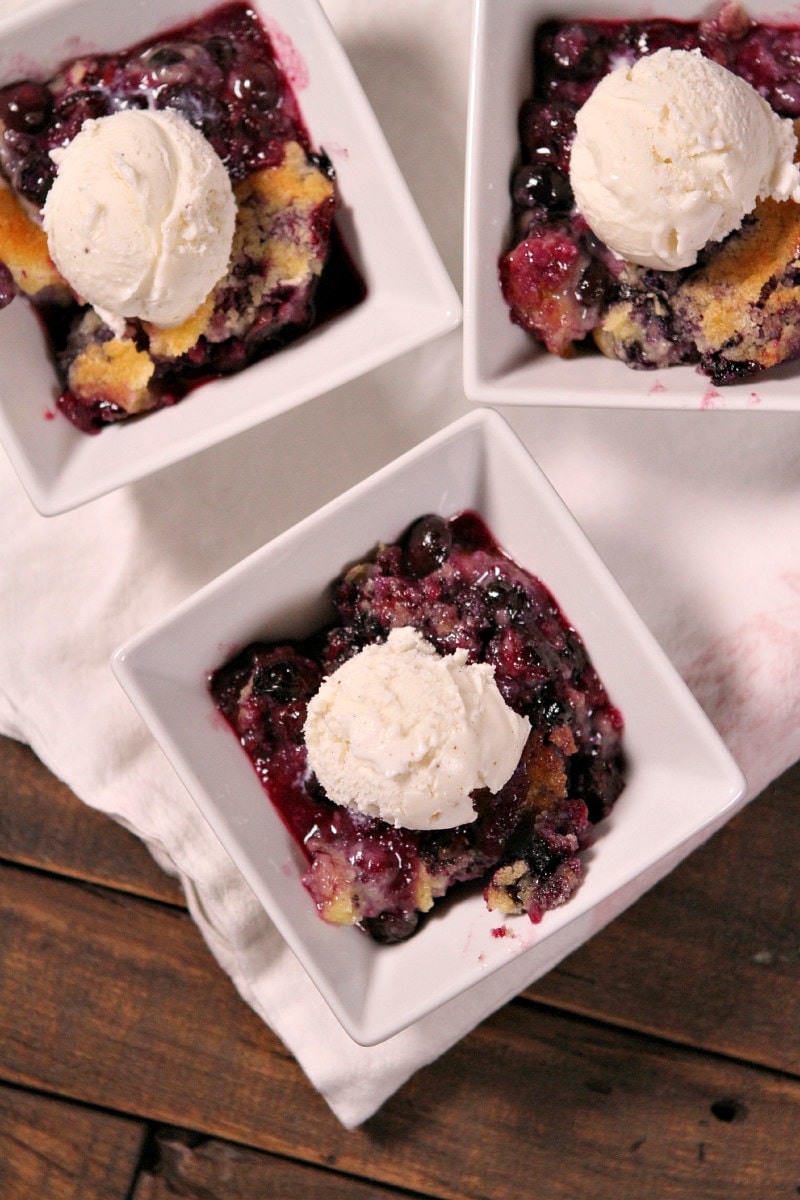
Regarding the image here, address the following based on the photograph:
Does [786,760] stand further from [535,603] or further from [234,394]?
[234,394]

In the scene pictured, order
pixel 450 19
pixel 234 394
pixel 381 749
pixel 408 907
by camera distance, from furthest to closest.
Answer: pixel 450 19
pixel 234 394
pixel 408 907
pixel 381 749

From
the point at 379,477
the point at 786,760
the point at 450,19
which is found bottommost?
the point at 786,760

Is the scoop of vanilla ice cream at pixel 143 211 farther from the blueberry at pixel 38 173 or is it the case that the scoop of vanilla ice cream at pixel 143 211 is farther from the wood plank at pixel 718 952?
the wood plank at pixel 718 952

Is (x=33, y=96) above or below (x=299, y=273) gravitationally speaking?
above

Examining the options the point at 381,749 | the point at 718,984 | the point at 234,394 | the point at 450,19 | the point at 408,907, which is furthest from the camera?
the point at 718,984

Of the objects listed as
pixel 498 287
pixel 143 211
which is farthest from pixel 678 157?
pixel 143 211

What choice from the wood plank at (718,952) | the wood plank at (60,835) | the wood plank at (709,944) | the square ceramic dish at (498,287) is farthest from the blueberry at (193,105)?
the wood plank at (718,952)

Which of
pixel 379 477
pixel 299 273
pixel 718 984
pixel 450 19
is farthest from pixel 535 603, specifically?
pixel 450 19

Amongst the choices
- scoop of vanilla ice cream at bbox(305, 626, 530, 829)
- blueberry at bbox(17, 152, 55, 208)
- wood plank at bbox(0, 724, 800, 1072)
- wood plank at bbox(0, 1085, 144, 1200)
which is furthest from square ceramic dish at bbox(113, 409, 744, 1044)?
wood plank at bbox(0, 1085, 144, 1200)
